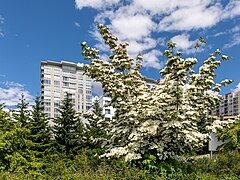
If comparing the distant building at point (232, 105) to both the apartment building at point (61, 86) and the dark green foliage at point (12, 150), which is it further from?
the dark green foliage at point (12, 150)

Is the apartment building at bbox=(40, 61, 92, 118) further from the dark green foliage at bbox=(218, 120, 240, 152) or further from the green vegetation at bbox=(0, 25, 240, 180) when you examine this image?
the green vegetation at bbox=(0, 25, 240, 180)

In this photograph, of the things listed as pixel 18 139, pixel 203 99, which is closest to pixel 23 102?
pixel 18 139

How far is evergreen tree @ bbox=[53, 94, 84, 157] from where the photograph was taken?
55.5 ft

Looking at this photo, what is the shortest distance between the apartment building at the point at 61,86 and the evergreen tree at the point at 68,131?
195 feet

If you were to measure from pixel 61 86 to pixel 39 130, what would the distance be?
6730 cm

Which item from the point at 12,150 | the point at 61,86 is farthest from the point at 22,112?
the point at 61,86

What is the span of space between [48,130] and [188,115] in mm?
11512

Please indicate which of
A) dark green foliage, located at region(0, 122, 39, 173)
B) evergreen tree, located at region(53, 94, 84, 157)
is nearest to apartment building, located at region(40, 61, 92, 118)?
evergreen tree, located at region(53, 94, 84, 157)

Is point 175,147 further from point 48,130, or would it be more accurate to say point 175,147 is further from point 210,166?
point 48,130

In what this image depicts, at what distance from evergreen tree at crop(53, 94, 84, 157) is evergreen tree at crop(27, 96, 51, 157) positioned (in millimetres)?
613

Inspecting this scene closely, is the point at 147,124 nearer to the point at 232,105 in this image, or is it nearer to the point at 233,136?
the point at 233,136

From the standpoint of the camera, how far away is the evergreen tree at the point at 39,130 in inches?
632

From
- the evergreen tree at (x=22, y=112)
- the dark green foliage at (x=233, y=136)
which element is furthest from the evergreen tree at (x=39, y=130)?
the dark green foliage at (x=233, y=136)

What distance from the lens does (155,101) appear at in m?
7.53
